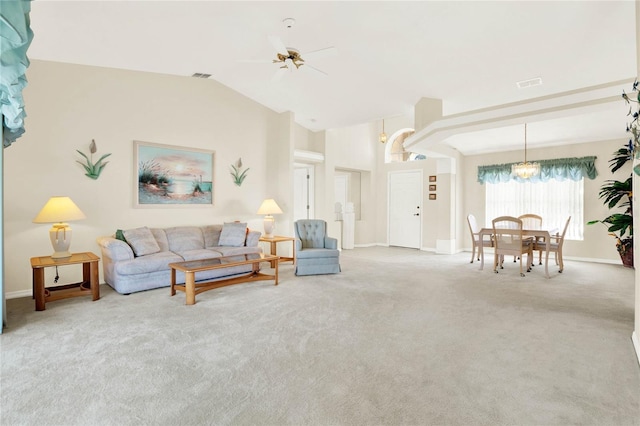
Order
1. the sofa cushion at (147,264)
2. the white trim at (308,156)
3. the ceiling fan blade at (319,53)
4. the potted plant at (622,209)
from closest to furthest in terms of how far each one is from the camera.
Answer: the ceiling fan blade at (319,53) < the sofa cushion at (147,264) < the potted plant at (622,209) < the white trim at (308,156)

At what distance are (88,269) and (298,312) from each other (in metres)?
2.94

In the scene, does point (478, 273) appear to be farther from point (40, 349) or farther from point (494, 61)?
point (40, 349)

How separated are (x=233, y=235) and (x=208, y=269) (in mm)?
1481

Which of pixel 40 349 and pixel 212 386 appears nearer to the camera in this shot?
pixel 212 386

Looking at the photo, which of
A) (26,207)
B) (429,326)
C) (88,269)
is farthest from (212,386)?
(26,207)

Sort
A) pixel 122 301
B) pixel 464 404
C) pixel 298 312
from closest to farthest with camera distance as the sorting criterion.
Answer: pixel 464 404, pixel 298 312, pixel 122 301

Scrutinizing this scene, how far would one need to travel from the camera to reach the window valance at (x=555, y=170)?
6.57m

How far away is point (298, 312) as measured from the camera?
345 cm

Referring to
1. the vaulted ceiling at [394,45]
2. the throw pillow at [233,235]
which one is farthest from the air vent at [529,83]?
the throw pillow at [233,235]

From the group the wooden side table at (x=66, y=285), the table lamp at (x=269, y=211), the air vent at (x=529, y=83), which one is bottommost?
the wooden side table at (x=66, y=285)

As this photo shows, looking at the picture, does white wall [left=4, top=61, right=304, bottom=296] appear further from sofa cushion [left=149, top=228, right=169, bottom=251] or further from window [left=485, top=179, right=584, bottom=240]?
window [left=485, top=179, right=584, bottom=240]

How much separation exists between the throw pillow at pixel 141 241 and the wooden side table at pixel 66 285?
1.57ft

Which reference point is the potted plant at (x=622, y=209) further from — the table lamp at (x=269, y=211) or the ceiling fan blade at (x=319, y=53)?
the table lamp at (x=269, y=211)

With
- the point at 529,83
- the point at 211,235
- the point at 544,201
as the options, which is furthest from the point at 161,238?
the point at 544,201
